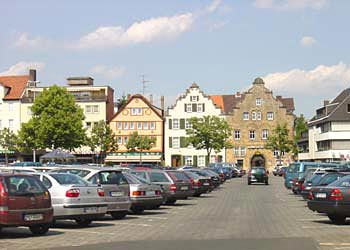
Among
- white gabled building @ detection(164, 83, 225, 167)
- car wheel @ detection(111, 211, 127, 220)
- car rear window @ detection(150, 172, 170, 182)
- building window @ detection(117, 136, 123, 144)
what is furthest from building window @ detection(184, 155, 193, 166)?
car wheel @ detection(111, 211, 127, 220)

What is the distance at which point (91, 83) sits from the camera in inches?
4200

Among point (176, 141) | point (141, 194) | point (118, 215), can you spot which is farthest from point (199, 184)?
point (176, 141)

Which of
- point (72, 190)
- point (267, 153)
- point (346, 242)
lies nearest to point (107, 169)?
point (72, 190)

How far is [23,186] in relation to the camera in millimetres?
17047

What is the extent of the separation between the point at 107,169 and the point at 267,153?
3464 inches

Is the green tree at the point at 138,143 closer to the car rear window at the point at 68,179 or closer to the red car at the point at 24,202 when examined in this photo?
the car rear window at the point at 68,179

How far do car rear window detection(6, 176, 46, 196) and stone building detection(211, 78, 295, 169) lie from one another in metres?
92.9

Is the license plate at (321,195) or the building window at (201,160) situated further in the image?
the building window at (201,160)

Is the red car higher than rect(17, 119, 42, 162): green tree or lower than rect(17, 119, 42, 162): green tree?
lower

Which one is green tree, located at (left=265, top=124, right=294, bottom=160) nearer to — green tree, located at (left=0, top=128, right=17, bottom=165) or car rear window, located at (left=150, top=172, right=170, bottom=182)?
green tree, located at (left=0, top=128, right=17, bottom=165)

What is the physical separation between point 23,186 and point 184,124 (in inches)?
3535

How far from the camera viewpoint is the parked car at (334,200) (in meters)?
20.5

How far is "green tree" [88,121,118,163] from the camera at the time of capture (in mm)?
92250

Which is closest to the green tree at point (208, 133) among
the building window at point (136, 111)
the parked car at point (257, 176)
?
the building window at point (136, 111)
